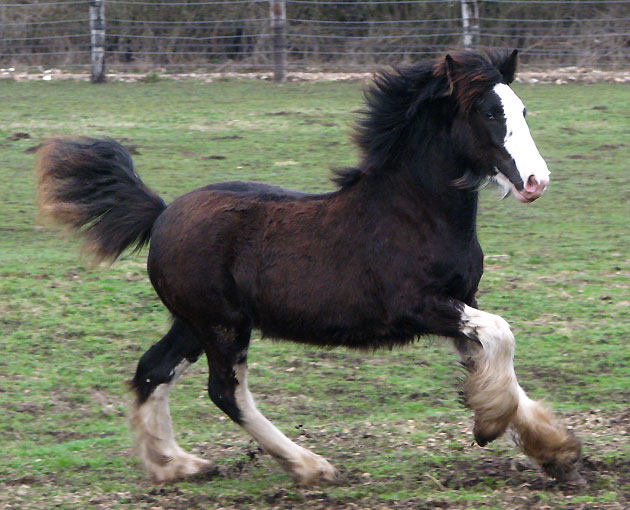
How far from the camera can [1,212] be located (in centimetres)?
955

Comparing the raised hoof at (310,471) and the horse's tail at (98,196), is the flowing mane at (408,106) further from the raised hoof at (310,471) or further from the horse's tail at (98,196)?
the raised hoof at (310,471)

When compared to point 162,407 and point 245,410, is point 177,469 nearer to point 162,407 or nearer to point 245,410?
point 162,407

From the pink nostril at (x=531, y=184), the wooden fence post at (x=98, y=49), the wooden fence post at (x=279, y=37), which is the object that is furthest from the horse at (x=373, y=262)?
the wooden fence post at (x=98, y=49)

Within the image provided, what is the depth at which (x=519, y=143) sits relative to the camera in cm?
404

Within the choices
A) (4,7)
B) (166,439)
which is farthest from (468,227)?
(4,7)

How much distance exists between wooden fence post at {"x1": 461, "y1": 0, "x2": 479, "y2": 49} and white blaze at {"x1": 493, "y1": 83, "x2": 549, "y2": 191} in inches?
527

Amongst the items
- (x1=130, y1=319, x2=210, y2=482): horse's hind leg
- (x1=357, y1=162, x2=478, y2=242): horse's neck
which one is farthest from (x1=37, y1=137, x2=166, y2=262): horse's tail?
(x1=357, y1=162, x2=478, y2=242): horse's neck

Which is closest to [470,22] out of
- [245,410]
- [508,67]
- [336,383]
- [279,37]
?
[279,37]

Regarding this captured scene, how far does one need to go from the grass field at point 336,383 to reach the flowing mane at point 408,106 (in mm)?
394

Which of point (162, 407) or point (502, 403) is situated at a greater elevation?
point (502, 403)

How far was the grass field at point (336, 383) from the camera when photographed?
4.30 meters

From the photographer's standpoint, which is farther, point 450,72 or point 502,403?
point 450,72

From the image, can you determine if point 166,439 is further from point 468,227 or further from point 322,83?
point 322,83

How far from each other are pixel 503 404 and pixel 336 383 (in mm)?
1754
